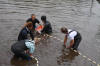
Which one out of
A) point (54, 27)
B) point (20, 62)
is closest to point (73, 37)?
point (20, 62)

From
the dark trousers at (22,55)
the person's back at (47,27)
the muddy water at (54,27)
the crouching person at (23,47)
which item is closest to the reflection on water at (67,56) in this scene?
the muddy water at (54,27)

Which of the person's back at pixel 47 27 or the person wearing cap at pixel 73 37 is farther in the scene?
the person's back at pixel 47 27

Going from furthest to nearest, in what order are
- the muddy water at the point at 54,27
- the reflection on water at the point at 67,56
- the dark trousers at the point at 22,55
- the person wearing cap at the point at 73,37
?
the person wearing cap at the point at 73,37, the reflection on water at the point at 67,56, the muddy water at the point at 54,27, the dark trousers at the point at 22,55

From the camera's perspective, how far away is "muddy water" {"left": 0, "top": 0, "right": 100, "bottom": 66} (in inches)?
354

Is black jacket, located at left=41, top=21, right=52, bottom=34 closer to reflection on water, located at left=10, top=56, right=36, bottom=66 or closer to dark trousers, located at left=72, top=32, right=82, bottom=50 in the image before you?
dark trousers, located at left=72, top=32, right=82, bottom=50

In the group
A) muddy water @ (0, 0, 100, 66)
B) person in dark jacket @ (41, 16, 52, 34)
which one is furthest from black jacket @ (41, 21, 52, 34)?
muddy water @ (0, 0, 100, 66)

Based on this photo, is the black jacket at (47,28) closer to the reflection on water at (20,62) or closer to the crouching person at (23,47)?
the reflection on water at (20,62)

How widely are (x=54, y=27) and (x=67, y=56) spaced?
399 centimetres

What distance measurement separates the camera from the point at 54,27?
13141 millimetres

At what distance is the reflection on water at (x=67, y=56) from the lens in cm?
912

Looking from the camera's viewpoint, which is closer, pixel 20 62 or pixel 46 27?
pixel 20 62

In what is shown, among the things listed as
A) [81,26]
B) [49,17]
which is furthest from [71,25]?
[49,17]

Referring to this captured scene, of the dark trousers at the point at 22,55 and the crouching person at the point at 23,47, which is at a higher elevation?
the crouching person at the point at 23,47

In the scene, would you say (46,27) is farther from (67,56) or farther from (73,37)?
(67,56)
